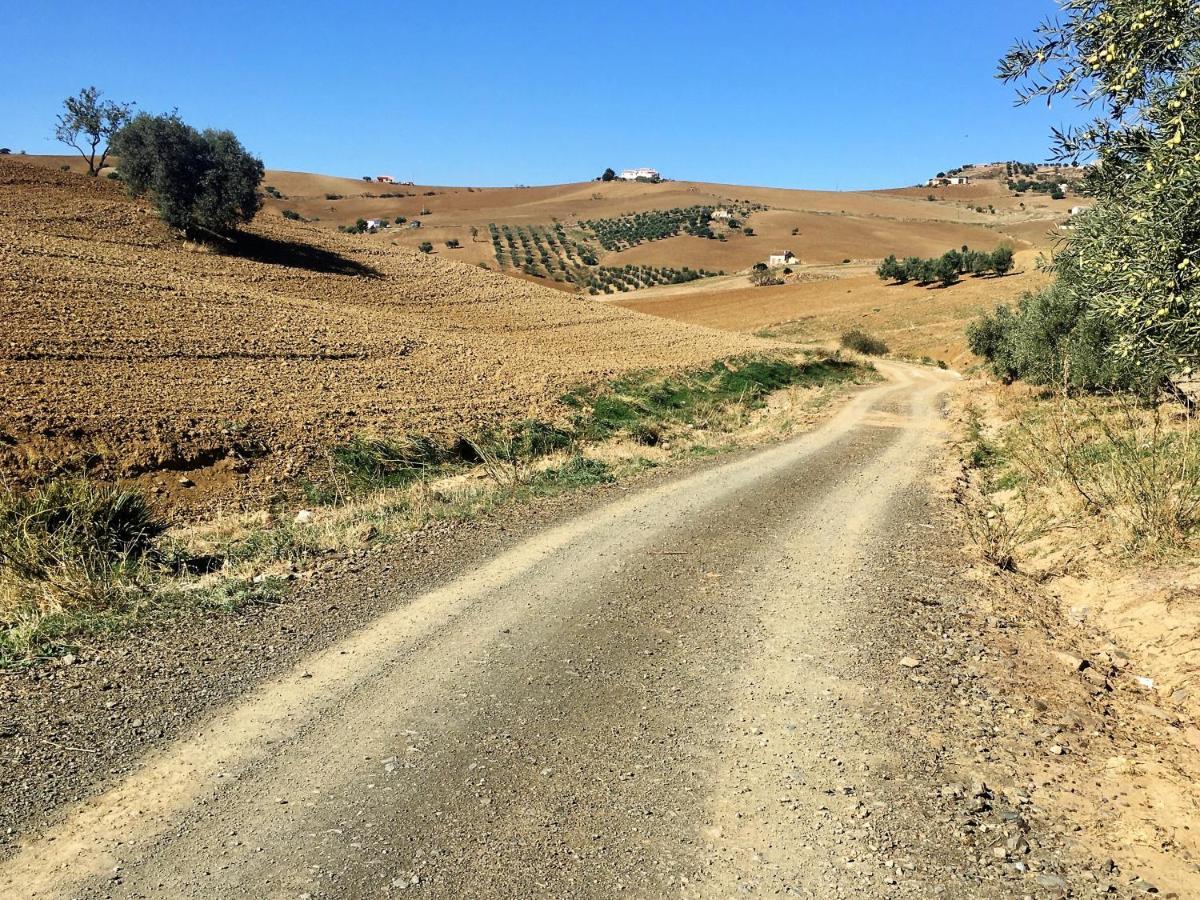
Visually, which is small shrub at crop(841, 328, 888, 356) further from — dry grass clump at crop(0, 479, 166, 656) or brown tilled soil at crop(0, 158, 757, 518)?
dry grass clump at crop(0, 479, 166, 656)

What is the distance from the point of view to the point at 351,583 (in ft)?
27.8

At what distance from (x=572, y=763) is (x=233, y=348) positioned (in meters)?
19.5

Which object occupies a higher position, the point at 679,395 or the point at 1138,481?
the point at 1138,481

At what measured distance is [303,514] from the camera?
41.2 ft

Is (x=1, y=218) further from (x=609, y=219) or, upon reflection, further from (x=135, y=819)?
(x=609, y=219)

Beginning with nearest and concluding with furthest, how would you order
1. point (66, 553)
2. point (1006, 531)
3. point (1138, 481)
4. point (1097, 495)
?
1. point (66, 553)
2. point (1138, 481)
3. point (1097, 495)
4. point (1006, 531)

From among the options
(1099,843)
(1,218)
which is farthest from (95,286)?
(1099,843)

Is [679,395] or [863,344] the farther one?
[863,344]

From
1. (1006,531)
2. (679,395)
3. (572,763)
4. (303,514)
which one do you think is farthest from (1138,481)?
(679,395)

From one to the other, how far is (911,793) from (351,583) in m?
6.06

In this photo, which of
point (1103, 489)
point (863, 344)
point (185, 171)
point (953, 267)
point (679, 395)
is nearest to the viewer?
point (1103, 489)

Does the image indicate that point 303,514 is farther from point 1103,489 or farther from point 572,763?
point 1103,489

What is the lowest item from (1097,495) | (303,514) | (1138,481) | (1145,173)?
(303,514)

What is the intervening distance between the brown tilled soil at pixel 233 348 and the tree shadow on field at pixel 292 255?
19 centimetres
